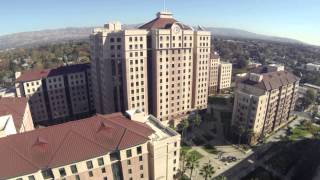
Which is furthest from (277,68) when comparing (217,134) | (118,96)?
(118,96)

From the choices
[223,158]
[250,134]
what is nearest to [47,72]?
[223,158]

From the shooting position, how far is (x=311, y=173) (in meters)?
91.8

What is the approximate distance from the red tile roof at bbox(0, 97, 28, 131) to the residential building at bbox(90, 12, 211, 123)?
39335 millimetres

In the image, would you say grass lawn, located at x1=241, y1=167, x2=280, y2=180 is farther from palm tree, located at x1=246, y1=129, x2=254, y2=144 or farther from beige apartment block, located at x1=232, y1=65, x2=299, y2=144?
beige apartment block, located at x1=232, y1=65, x2=299, y2=144

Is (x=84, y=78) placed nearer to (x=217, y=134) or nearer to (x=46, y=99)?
(x=46, y=99)

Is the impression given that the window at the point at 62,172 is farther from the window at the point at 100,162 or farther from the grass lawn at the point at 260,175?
the grass lawn at the point at 260,175

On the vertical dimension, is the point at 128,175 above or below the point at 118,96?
below

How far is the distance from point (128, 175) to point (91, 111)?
9190cm

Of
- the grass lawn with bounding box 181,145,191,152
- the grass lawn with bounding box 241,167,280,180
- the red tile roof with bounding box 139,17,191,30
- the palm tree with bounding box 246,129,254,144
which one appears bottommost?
the grass lawn with bounding box 241,167,280,180

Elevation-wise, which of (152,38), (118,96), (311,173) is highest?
(152,38)

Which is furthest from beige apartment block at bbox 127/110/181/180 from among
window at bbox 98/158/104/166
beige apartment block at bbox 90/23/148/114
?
beige apartment block at bbox 90/23/148/114

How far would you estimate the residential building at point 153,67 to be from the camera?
345 feet

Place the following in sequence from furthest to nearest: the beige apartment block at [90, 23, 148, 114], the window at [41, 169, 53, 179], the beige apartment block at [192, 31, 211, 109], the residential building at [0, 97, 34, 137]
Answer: the beige apartment block at [192, 31, 211, 109] → the beige apartment block at [90, 23, 148, 114] → the residential building at [0, 97, 34, 137] → the window at [41, 169, 53, 179]

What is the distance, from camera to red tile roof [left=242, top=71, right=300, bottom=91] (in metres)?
108
